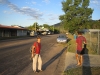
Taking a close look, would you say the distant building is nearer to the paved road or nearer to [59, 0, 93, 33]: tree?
[59, 0, 93, 33]: tree

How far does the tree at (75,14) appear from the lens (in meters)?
34.8

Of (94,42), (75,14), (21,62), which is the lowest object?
(21,62)

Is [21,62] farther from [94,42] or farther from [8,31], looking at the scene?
[8,31]

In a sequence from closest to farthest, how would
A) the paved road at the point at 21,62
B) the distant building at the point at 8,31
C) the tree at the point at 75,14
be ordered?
the paved road at the point at 21,62
the tree at the point at 75,14
the distant building at the point at 8,31

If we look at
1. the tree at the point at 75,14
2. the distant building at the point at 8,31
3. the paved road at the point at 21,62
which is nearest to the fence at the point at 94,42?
the paved road at the point at 21,62

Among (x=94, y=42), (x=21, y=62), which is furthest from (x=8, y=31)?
(x=21, y=62)

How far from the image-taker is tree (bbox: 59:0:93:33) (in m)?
34.8

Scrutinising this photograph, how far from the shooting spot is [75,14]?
3634 centimetres

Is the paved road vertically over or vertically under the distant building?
under

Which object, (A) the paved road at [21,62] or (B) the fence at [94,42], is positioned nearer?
(A) the paved road at [21,62]

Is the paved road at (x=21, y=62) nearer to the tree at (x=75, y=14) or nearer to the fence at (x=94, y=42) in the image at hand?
the fence at (x=94, y=42)

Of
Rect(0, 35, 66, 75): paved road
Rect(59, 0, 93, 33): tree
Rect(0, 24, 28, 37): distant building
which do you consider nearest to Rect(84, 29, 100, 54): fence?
Rect(0, 35, 66, 75): paved road

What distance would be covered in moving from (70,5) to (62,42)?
369 inches

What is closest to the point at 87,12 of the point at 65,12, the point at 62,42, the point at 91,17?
the point at 91,17
